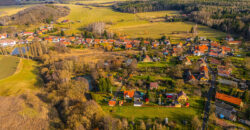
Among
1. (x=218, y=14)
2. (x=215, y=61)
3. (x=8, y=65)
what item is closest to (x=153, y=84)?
(x=215, y=61)

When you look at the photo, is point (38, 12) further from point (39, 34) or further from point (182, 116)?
point (182, 116)

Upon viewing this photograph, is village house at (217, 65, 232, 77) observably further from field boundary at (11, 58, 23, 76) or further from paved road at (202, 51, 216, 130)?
field boundary at (11, 58, 23, 76)

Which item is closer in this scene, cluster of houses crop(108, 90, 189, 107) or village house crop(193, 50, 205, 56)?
cluster of houses crop(108, 90, 189, 107)

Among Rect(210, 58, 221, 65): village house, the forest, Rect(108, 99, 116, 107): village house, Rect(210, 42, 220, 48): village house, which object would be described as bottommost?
Rect(108, 99, 116, 107): village house

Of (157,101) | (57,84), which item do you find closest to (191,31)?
(157,101)

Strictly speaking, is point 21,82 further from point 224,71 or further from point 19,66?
point 224,71

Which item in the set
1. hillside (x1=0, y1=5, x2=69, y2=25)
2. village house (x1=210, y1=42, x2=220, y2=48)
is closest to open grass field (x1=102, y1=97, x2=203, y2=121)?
village house (x1=210, y1=42, x2=220, y2=48)

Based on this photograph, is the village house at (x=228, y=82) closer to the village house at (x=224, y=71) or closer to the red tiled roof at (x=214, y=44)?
the village house at (x=224, y=71)
